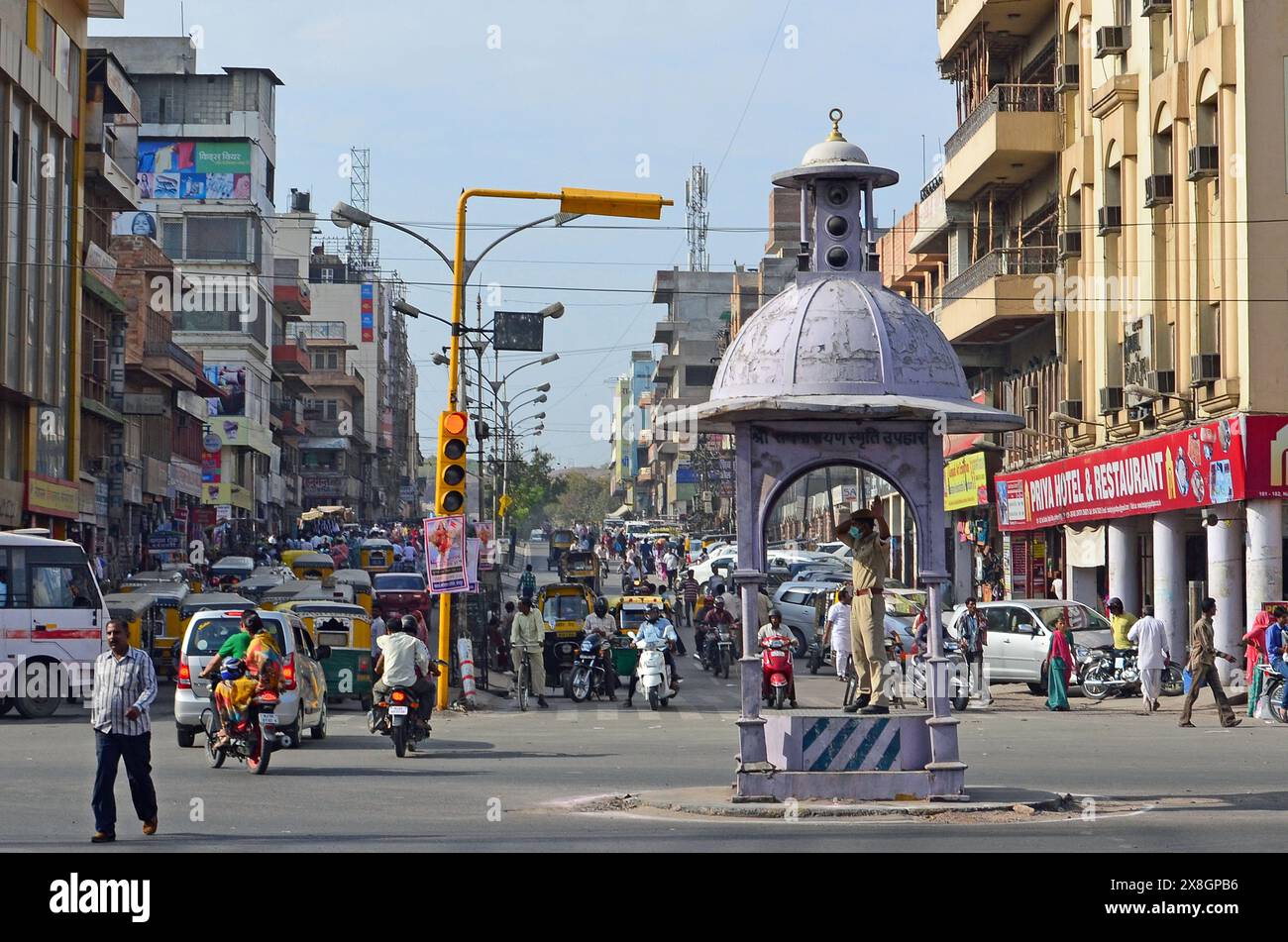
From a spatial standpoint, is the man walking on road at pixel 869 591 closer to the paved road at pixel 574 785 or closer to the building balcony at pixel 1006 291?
the paved road at pixel 574 785

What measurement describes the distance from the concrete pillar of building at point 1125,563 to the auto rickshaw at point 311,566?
1014 inches

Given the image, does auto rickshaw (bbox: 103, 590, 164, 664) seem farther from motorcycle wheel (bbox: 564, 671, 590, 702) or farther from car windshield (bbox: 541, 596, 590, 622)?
motorcycle wheel (bbox: 564, 671, 590, 702)

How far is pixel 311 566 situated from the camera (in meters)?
57.9

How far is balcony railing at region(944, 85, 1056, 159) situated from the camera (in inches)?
1759

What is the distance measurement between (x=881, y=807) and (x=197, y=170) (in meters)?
94.6

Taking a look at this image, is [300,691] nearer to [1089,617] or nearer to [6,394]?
[1089,617]

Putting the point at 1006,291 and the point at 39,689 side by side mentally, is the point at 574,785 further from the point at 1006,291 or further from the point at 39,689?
the point at 1006,291

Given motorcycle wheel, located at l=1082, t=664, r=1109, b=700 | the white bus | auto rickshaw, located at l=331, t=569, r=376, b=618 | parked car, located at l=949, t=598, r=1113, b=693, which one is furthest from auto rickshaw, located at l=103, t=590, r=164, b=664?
motorcycle wheel, located at l=1082, t=664, r=1109, b=700

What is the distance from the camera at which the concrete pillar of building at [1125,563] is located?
4044cm

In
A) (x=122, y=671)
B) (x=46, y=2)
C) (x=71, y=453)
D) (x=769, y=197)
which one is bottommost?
(x=122, y=671)
